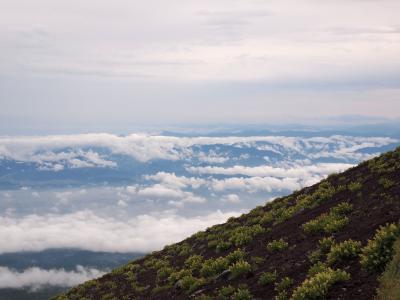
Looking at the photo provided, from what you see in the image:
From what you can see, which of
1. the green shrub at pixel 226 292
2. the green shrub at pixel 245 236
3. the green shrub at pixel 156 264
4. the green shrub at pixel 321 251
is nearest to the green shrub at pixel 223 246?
the green shrub at pixel 245 236

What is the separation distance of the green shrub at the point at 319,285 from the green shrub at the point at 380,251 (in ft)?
2.52

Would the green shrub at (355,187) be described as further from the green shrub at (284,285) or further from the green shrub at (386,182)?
the green shrub at (284,285)

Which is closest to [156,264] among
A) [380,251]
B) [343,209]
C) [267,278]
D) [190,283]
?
[190,283]

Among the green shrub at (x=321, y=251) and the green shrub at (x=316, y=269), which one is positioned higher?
the green shrub at (x=321, y=251)

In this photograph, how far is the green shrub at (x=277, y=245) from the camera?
21.3 meters

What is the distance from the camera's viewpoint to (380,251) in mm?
14305

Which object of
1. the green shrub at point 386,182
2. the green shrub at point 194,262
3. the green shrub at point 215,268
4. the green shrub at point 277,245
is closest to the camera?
the green shrub at point 277,245

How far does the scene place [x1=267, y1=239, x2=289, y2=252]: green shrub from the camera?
2133 centimetres

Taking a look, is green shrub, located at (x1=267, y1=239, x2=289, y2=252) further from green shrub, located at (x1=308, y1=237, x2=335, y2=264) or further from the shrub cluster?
green shrub, located at (x1=308, y1=237, x2=335, y2=264)

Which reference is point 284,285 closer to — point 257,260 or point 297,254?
point 297,254

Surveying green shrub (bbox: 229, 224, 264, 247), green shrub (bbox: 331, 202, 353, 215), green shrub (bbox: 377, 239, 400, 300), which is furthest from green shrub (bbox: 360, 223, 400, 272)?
green shrub (bbox: 229, 224, 264, 247)

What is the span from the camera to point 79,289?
3512 centimetres

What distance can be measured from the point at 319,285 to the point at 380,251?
2.17 m

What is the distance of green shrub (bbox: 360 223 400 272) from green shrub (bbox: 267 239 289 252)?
21.1 feet
